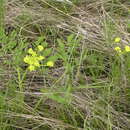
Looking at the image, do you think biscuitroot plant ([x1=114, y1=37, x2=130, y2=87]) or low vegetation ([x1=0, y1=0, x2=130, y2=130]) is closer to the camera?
low vegetation ([x1=0, y1=0, x2=130, y2=130])

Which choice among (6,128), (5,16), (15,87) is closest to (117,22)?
(5,16)

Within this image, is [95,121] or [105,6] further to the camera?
[105,6]

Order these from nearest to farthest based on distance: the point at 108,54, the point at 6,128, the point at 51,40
A: 1. the point at 6,128
2. the point at 108,54
3. the point at 51,40

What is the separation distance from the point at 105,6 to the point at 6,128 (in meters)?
1.12

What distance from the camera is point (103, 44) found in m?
1.75

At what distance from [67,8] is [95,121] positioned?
3.08 feet

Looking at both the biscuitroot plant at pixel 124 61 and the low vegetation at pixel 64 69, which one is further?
the biscuitroot plant at pixel 124 61

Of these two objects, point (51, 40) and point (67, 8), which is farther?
point (67, 8)

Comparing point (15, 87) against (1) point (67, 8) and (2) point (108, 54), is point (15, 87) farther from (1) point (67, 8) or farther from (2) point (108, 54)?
(1) point (67, 8)

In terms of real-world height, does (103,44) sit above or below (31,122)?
above

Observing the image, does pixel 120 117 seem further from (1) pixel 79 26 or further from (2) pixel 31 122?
(1) pixel 79 26

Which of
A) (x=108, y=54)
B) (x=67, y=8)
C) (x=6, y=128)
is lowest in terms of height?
(x=6, y=128)

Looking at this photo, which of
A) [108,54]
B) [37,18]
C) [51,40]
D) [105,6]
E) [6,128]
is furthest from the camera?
[105,6]

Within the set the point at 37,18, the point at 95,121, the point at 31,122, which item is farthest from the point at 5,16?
the point at 95,121
